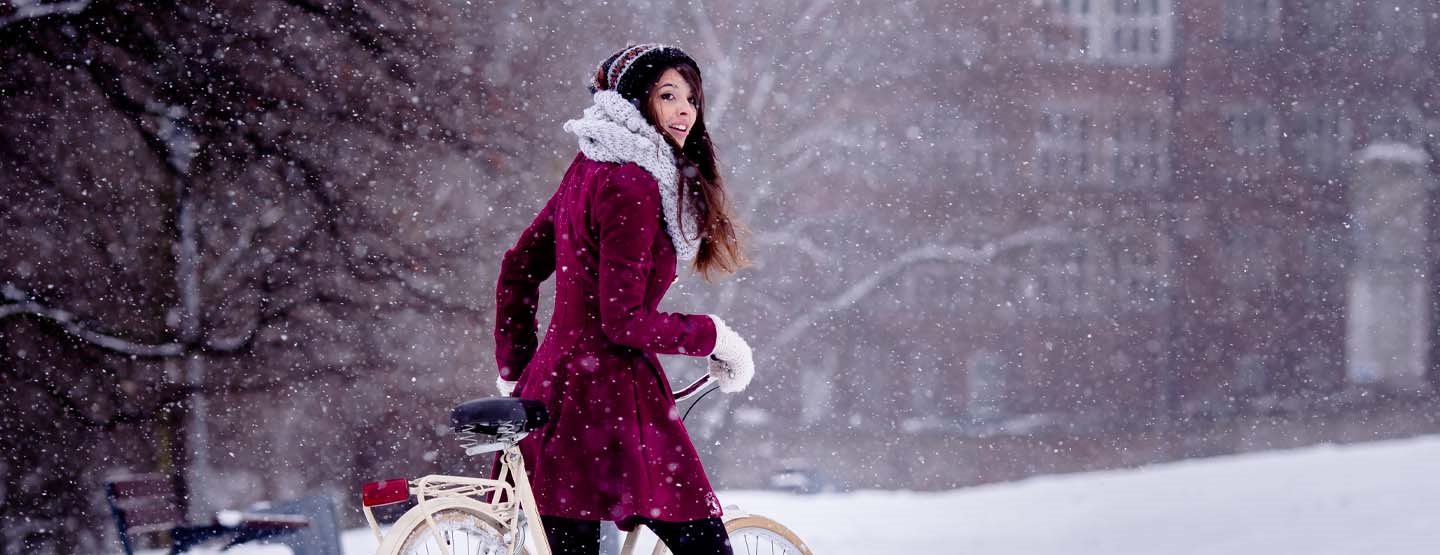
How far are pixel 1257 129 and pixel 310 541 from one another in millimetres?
33000

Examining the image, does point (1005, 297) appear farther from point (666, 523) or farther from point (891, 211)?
point (666, 523)

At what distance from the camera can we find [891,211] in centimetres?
3070

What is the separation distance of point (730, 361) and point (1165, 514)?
192 inches

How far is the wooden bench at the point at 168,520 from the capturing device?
5742mm

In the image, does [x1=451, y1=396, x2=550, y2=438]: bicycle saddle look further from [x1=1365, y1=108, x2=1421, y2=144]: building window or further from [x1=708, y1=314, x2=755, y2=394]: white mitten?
[x1=1365, y1=108, x2=1421, y2=144]: building window

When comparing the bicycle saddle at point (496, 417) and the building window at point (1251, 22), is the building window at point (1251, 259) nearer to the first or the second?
the building window at point (1251, 22)

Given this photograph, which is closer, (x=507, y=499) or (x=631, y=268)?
(x=631, y=268)

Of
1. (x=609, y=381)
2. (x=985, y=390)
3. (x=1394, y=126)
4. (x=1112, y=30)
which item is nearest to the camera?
(x=609, y=381)

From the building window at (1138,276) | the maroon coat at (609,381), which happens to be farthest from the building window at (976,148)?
the maroon coat at (609,381)

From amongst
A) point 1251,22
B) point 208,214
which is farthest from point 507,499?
point 1251,22

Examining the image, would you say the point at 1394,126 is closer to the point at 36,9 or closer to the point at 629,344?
the point at 36,9

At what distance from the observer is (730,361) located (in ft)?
Answer: 9.84

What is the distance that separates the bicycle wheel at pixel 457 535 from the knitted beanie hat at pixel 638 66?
1.08 metres

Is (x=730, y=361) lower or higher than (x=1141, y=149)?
lower
